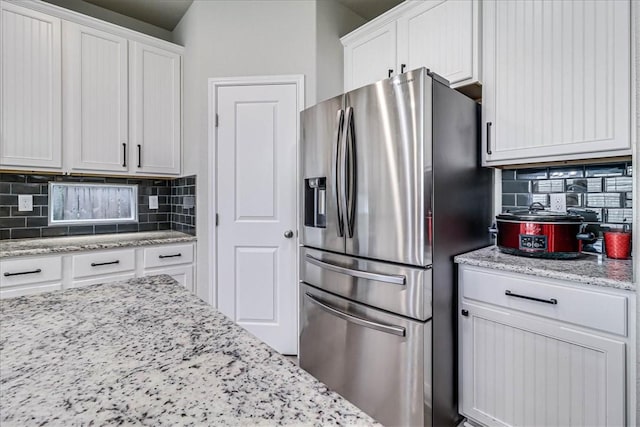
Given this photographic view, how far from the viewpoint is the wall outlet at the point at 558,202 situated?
5.96ft

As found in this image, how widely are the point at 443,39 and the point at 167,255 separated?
237 centimetres

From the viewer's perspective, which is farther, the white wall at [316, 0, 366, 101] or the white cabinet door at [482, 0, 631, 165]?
the white wall at [316, 0, 366, 101]

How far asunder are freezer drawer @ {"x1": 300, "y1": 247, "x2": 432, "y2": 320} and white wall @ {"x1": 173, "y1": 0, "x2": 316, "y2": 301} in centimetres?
112

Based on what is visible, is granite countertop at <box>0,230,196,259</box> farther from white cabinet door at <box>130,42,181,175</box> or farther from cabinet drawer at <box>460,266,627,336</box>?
cabinet drawer at <box>460,266,627,336</box>

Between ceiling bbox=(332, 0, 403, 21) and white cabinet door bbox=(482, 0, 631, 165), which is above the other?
ceiling bbox=(332, 0, 403, 21)

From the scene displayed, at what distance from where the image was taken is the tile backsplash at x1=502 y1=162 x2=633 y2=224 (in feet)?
5.38

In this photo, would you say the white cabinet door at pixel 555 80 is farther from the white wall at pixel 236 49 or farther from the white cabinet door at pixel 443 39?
the white wall at pixel 236 49

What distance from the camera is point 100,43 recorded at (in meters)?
2.46

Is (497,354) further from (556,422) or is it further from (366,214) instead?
(366,214)

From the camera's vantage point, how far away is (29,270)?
6.55 feet

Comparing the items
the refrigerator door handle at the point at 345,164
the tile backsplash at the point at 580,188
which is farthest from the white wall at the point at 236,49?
the tile backsplash at the point at 580,188

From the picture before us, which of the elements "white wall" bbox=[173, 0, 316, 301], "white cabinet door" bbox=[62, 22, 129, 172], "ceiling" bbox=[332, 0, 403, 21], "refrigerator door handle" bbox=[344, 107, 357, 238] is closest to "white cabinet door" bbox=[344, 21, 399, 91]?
"white wall" bbox=[173, 0, 316, 301]

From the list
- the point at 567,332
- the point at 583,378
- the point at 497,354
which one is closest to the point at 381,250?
the point at 497,354

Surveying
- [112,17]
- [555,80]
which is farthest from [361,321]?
[112,17]
